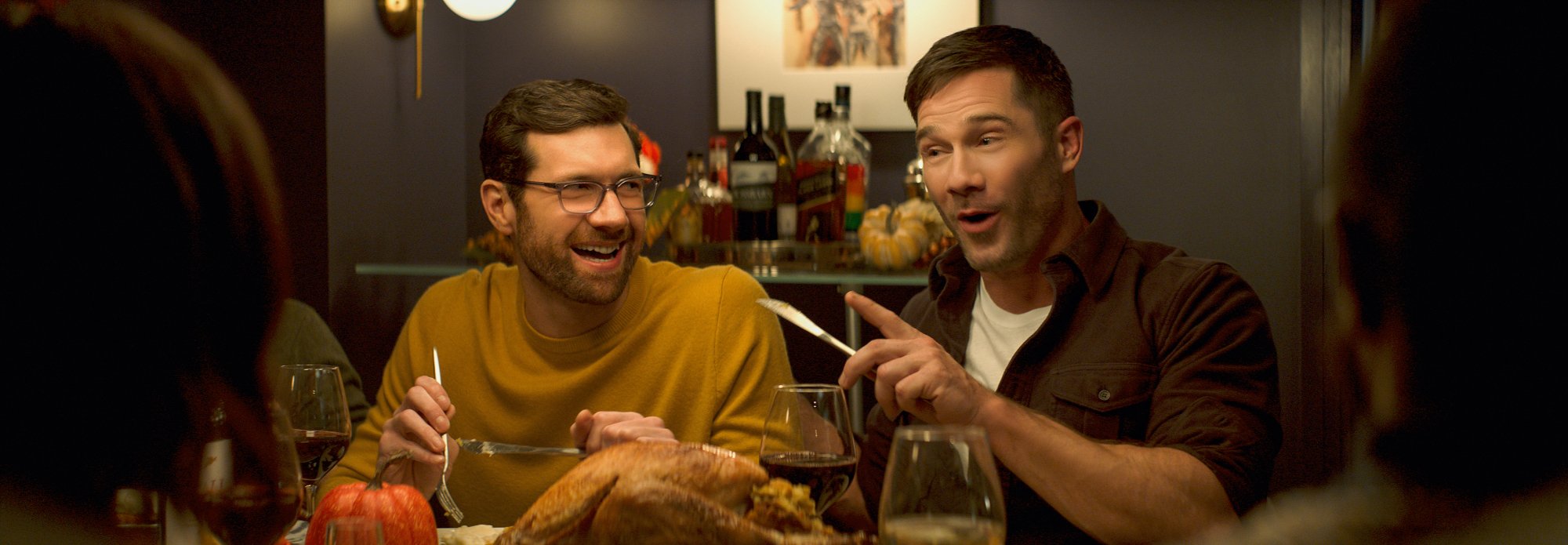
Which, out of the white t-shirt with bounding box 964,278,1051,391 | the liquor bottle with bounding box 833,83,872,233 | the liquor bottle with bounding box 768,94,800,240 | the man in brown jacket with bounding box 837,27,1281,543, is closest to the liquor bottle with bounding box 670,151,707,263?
the liquor bottle with bounding box 768,94,800,240

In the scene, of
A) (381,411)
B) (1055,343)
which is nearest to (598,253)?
(381,411)

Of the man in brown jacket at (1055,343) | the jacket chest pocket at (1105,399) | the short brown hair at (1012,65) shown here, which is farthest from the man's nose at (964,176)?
the jacket chest pocket at (1105,399)

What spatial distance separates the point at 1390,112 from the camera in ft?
1.54

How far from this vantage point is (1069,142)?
153 cm

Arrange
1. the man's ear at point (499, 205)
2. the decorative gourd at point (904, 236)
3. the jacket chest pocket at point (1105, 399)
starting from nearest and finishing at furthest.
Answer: the jacket chest pocket at point (1105, 399) → the man's ear at point (499, 205) → the decorative gourd at point (904, 236)

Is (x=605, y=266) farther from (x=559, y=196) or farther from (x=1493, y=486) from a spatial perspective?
(x=1493, y=486)

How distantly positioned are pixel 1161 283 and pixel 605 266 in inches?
30.2

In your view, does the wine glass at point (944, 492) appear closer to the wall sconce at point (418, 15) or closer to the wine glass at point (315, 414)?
the wine glass at point (315, 414)

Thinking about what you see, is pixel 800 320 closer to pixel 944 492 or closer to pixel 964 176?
pixel 964 176

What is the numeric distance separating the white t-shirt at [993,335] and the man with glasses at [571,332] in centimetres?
31

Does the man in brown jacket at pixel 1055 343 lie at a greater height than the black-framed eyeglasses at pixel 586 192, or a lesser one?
lesser

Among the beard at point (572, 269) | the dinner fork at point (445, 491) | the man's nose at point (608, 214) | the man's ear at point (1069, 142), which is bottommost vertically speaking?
the dinner fork at point (445, 491)

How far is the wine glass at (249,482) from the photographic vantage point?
0.54 m

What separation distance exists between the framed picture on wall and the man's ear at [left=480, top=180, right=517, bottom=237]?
0.88 meters
